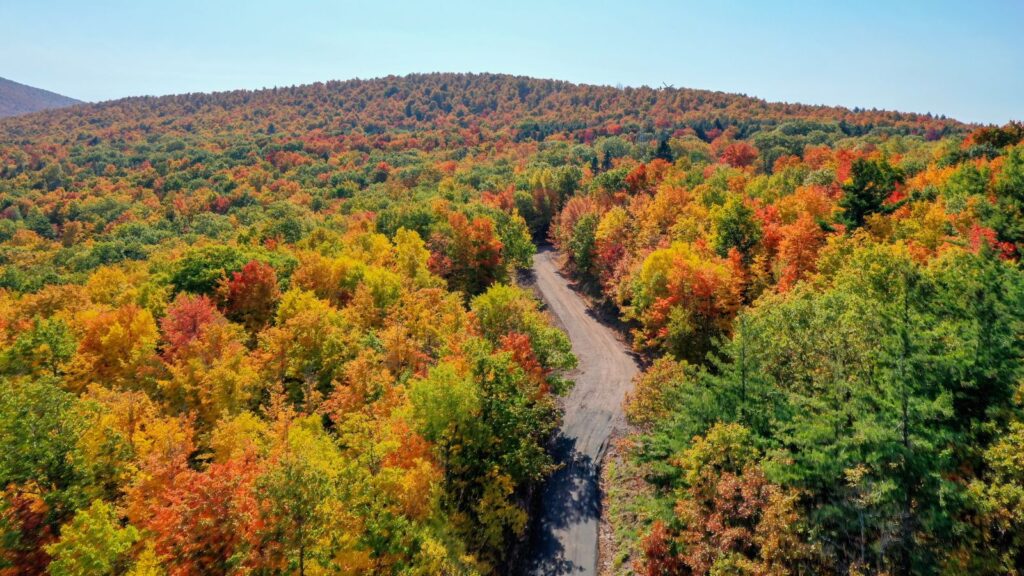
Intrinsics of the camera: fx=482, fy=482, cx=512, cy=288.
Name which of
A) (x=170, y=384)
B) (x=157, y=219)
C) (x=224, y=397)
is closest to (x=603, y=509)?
(x=224, y=397)

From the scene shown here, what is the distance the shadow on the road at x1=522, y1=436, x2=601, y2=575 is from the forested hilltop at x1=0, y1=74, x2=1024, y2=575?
2.08m

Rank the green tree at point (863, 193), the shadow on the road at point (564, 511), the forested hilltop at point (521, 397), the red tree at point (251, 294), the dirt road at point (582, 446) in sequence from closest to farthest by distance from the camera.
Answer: the forested hilltop at point (521, 397) → the shadow on the road at point (564, 511) → the dirt road at point (582, 446) → the green tree at point (863, 193) → the red tree at point (251, 294)

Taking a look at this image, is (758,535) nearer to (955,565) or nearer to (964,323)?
(955,565)

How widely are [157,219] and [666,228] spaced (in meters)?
119

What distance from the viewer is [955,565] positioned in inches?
618

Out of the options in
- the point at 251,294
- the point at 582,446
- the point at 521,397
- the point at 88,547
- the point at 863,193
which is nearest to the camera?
the point at 88,547

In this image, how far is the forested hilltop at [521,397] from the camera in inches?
687

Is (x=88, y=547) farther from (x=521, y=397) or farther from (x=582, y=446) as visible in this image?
(x=582, y=446)

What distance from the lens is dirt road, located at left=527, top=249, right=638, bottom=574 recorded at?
29.2 meters

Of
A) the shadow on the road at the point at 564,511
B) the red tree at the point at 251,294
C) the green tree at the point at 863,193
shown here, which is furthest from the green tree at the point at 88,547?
the green tree at the point at 863,193

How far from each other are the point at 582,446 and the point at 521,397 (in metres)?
10.3

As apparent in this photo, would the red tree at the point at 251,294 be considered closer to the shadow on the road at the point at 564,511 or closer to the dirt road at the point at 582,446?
the dirt road at the point at 582,446

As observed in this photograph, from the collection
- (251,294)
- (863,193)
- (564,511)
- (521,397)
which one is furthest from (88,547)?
(863,193)

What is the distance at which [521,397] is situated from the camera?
30516 millimetres
